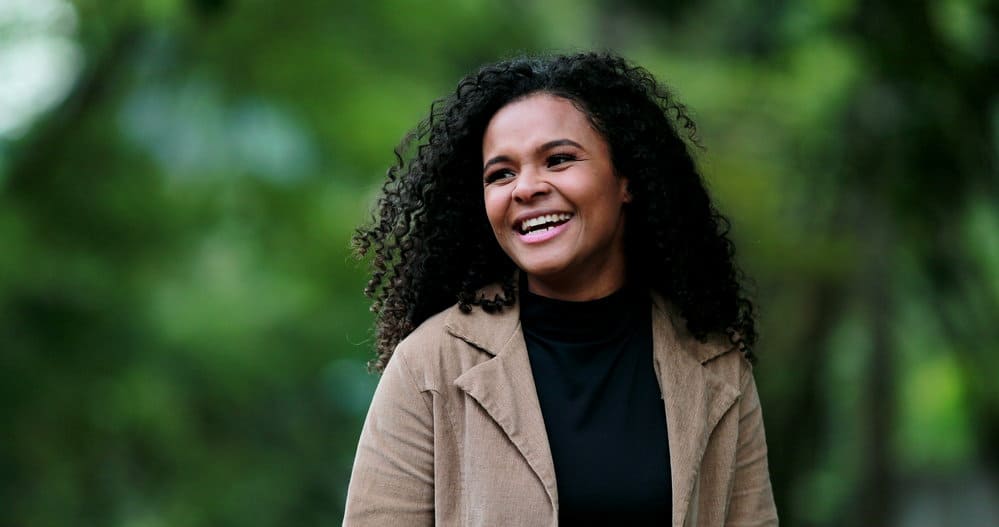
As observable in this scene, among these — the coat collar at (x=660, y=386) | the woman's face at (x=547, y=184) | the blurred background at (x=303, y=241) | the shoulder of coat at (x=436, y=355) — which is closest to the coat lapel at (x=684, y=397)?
the coat collar at (x=660, y=386)

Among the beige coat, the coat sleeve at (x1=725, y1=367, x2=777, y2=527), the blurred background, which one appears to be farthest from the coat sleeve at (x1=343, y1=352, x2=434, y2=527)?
the blurred background

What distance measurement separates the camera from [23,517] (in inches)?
425

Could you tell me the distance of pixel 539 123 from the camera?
3064 mm

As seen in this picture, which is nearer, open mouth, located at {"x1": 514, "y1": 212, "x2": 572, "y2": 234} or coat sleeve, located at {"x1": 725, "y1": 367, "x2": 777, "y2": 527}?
open mouth, located at {"x1": 514, "y1": 212, "x2": 572, "y2": 234}

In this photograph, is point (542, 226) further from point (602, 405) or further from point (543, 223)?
point (602, 405)

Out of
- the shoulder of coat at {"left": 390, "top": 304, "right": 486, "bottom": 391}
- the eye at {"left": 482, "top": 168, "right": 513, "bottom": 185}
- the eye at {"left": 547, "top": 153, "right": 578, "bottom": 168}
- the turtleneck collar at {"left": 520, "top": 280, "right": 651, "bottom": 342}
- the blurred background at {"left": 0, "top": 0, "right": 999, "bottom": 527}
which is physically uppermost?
the blurred background at {"left": 0, "top": 0, "right": 999, "bottom": 527}

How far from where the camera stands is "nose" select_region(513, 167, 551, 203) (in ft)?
9.92

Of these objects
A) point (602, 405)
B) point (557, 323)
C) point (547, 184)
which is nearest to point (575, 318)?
point (557, 323)

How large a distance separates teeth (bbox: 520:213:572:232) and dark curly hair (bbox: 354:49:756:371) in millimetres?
178

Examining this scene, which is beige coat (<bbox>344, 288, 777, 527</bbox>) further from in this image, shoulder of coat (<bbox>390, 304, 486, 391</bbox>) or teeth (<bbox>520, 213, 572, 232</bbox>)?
teeth (<bbox>520, 213, 572, 232</bbox>)

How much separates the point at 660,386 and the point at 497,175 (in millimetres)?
534

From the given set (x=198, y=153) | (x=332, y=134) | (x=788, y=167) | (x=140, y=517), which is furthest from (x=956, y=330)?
(x=140, y=517)

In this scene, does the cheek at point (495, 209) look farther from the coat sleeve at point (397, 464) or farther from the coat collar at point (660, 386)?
the coat sleeve at point (397, 464)

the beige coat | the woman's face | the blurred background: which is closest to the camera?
the beige coat
